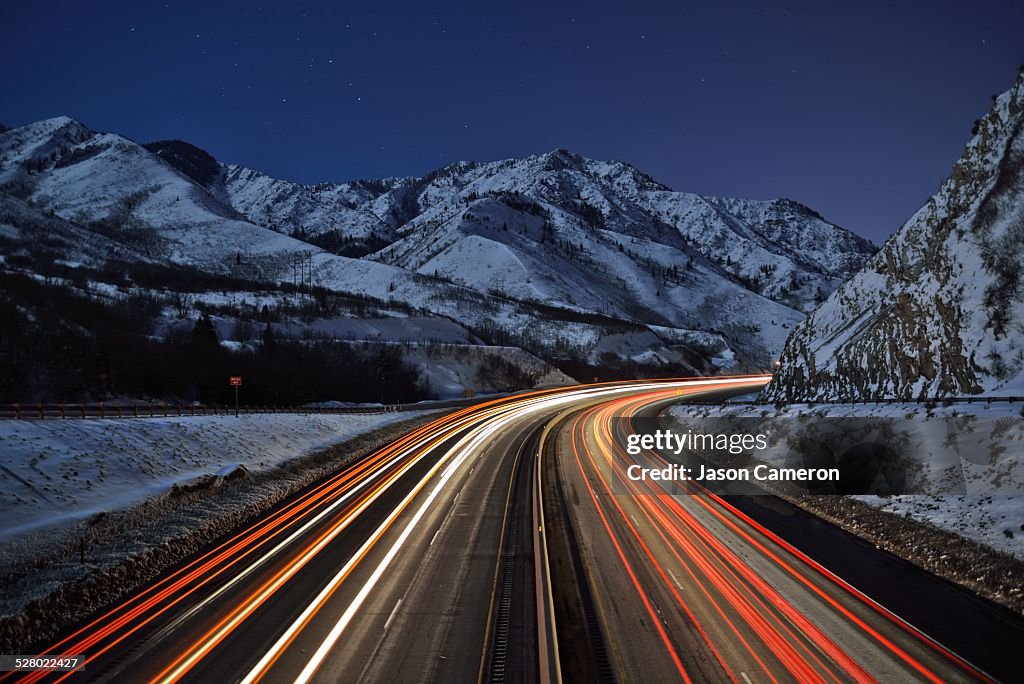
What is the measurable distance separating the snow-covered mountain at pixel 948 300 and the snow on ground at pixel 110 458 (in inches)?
1319

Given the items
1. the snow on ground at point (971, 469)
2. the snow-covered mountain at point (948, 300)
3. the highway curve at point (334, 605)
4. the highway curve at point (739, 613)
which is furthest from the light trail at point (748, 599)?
the snow-covered mountain at point (948, 300)

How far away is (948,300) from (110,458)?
40468 millimetres

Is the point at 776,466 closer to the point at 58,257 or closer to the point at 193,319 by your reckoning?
the point at 193,319

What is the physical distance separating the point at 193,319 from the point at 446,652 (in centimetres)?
11197

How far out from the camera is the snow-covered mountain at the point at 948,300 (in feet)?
82.3

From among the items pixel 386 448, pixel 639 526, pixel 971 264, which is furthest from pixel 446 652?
pixel 971 264

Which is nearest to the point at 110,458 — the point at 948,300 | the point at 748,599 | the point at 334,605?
the point at 334,605

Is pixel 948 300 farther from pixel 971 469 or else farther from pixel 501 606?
pixel 501 606

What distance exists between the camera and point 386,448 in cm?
3400

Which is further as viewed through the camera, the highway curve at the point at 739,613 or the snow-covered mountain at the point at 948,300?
the snow-covered mountain at the point at 948,300

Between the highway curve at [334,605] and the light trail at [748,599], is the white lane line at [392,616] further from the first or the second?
the light trail at [748,599]

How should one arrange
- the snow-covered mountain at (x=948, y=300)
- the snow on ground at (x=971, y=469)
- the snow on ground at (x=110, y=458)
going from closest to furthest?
the snow on ground at (x=971, y=469) < the snow on ground at (x=110, y=458) < the snow-covered mountain at (x=948, y=300)

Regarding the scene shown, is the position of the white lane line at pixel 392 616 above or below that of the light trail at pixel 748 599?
above

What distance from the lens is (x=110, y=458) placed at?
21.7 meters
